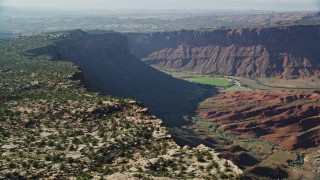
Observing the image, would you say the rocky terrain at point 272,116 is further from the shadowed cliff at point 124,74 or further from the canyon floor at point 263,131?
the shadowed cliff at point 124,74

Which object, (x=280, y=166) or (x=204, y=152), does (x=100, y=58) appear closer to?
(x=280, y=166)

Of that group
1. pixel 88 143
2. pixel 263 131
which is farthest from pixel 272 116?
pixel 88 143

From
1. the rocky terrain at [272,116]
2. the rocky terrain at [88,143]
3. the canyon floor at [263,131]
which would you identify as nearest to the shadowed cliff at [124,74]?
the canyon floor at [263,131]

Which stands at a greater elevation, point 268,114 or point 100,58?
point 100,58

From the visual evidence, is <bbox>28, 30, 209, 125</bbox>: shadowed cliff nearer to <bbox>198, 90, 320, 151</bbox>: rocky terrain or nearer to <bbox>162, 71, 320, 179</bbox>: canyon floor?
<bbox>162, 71, 320, 179</bbox>: canyon floor

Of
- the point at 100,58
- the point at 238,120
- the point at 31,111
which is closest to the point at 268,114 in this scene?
the point at 238,120

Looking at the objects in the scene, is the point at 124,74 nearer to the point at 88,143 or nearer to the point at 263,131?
the point at 263,131
